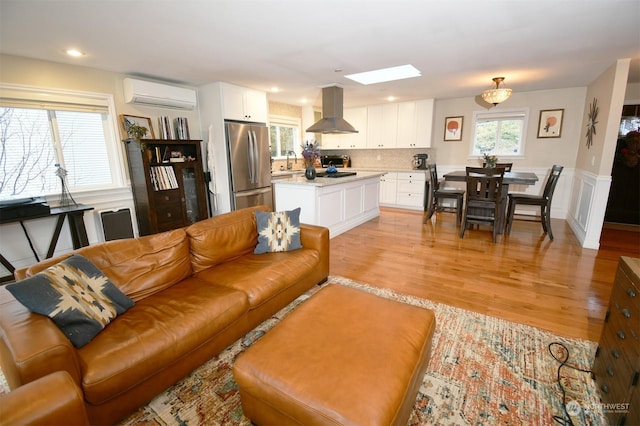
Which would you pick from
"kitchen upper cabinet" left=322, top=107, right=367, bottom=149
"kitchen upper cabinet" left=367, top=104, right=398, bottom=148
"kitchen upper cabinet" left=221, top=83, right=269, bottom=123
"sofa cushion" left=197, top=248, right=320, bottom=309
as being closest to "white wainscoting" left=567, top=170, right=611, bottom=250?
"kitchen upper cabinet" left=367, top=104, right=398, bottom=148

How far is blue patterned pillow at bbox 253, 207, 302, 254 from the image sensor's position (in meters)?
2.64

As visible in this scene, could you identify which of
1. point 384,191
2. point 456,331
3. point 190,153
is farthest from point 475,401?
point 384,191

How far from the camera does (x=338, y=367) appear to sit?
4.03ft

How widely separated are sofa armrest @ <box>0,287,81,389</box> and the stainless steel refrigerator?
11.9 ft

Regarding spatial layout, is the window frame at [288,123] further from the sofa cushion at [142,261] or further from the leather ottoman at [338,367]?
the leather ottoman at [338,367]

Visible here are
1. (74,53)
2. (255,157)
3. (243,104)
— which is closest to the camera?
(74,53)

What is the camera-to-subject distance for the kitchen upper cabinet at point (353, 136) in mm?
7047

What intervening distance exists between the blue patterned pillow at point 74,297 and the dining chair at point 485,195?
4.30m

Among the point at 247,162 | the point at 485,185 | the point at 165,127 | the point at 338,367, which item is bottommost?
the point at 338,367

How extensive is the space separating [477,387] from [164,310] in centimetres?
187

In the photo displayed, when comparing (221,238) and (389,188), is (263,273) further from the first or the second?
(389,188)

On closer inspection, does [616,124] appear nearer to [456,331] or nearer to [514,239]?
[514,239]

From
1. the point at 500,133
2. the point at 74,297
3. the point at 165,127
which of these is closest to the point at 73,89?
the point at 165,127

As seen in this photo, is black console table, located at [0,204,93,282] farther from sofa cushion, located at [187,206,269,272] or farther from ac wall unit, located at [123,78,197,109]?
sofa cushion, located at [187,206,269,272]
